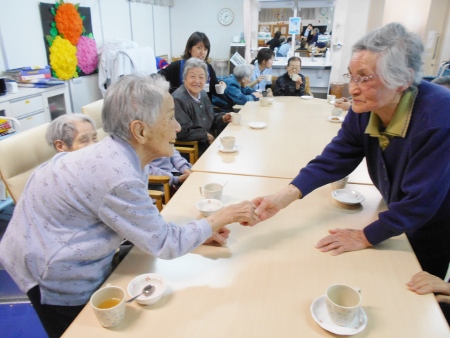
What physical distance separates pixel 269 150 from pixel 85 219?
1.46m

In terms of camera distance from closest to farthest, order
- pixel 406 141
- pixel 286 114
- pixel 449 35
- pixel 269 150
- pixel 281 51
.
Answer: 1. pixel 406 141
2. pixel 269 150
3. pixel 286 114
4. pixel 449 35
5. pixel 281 51

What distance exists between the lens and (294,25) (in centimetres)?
634

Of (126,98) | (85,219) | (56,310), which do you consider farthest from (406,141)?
(56,310)

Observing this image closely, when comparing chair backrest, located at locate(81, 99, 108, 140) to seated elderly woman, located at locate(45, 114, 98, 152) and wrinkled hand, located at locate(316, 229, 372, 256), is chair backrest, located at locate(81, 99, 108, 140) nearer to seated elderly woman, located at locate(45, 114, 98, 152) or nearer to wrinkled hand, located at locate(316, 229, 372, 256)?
seated elderly woman, located at locate(45, 114, 98, 152)

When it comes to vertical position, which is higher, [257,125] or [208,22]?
[208,22]

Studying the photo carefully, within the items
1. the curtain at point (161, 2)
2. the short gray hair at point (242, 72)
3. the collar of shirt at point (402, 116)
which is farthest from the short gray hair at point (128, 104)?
the curtain at point (161, 2)

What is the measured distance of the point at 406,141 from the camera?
1.19 meters

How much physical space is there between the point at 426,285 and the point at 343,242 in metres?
0.28

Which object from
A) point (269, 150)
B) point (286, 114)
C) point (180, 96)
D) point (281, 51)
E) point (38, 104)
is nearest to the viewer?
point (269, 150)

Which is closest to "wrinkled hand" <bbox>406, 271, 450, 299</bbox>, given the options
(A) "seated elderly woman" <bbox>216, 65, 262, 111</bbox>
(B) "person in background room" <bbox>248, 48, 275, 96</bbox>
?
(A) "seated elderly woman" <bbox>216, 65, 262, 111</bbox>

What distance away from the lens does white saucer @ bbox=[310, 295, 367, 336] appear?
2.85 feet

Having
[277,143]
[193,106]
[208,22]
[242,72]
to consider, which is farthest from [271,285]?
[208,22]

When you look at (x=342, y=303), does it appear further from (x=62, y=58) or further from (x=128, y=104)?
(x=62, y=58)

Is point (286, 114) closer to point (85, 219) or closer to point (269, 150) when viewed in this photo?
point (269, 150)
